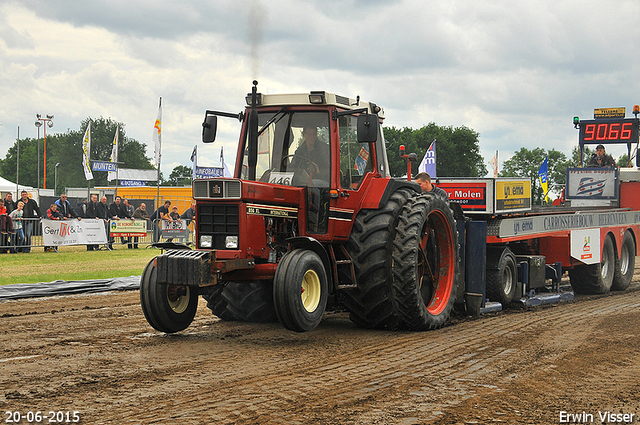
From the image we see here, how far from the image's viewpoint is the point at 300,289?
22.1ft

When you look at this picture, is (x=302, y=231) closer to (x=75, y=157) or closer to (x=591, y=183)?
(x=591, y=183)

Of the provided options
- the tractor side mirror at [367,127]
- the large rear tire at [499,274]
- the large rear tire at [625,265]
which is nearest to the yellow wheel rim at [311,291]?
the tractor side mirror at [367,127]

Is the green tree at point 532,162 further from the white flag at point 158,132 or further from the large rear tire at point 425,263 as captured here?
the large rear tire at point 425,263

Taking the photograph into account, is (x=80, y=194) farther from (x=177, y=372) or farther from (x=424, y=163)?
(x=177, y=372)

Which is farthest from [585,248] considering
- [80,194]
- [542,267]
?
[80,194]

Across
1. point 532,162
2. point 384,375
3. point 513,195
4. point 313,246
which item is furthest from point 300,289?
point 532,162

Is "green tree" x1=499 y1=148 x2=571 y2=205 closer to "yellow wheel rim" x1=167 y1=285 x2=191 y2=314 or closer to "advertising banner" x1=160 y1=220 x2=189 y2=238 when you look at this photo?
"advertising banner" x1=160 y1=220 x2=189 y2=238

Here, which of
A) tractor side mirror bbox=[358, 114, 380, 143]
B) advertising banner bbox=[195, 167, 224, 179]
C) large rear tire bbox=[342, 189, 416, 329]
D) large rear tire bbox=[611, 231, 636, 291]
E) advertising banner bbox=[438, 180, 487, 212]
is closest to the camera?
tractor side mirror bbox=[358, 114, 380, 143]

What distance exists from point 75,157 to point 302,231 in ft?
373

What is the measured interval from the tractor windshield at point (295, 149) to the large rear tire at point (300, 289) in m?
1.08

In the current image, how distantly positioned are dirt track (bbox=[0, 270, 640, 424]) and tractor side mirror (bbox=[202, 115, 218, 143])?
2.22 metres

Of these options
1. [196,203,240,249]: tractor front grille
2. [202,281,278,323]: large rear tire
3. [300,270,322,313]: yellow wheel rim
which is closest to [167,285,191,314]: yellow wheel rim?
[202,281,278,323]: large rear tire

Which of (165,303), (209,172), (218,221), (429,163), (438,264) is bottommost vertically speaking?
(165,303)

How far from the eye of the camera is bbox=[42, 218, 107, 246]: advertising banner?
20.6m
